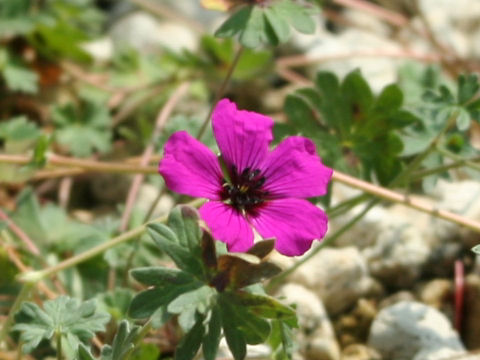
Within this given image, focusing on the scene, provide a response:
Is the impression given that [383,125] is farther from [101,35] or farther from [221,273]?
[101,35]

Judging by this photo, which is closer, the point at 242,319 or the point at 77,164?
the point at 242,319

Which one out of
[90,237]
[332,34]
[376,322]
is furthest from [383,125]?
[332,34]

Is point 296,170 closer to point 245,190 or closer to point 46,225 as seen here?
point 245,190

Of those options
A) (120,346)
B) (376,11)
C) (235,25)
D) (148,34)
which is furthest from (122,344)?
(376,11)

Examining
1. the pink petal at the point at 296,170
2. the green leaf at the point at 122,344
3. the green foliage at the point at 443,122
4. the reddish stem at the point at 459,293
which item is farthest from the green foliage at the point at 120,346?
the reddish stem at the point at 459,293

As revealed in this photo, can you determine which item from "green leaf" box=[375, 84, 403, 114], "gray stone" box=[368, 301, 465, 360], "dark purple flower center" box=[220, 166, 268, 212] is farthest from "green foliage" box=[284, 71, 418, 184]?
"dark purple flower center" box=[220, 166, 268, 212]

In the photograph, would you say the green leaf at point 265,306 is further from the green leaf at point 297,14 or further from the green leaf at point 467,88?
the green leaf at point 467,88
